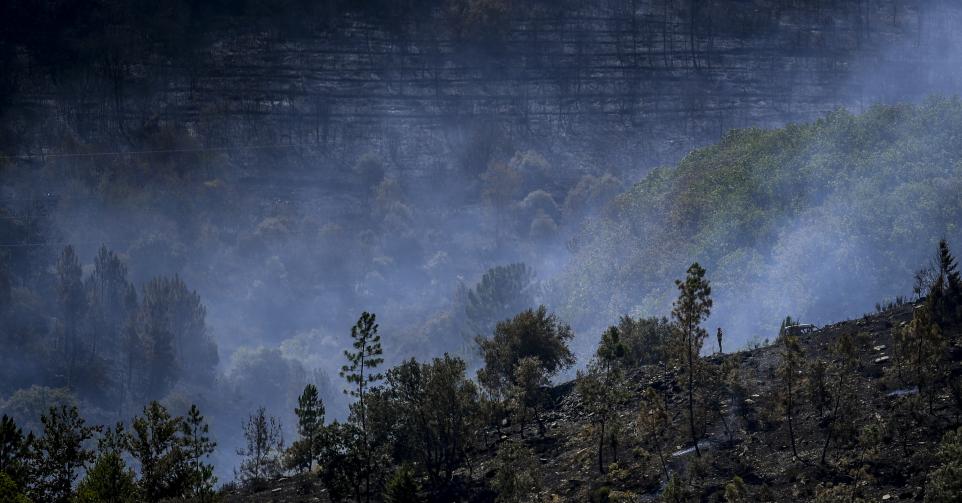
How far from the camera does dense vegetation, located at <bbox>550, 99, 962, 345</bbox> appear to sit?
108m

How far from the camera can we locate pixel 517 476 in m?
51.2

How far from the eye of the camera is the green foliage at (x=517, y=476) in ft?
166

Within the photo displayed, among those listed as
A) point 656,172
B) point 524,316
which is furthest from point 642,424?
point 656,172

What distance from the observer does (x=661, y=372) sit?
223 ft

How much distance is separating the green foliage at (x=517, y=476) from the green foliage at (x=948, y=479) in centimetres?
1557

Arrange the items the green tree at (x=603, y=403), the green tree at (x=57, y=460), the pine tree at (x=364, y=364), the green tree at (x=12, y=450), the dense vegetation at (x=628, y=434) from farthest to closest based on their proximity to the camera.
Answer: the green tree at (x=603, y=403) < the pine tree at (x=364, y=364) < the green tree at (x=57, y=460) < the dense vegetation at (x=628, y=434) < the green tree at (x=12, y=450)

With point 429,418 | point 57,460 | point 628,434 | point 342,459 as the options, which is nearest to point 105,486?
point 57,460

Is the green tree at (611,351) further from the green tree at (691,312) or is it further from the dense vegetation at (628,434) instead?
the green tree at (691,312)

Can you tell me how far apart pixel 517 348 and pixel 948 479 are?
3935 centimetres

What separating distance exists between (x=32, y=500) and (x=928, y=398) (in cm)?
3653

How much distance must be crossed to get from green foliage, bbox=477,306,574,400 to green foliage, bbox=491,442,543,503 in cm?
1665

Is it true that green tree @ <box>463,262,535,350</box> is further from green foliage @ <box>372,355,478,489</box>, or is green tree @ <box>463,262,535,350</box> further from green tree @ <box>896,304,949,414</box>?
green tree @ <box>896,304,949,414</box>

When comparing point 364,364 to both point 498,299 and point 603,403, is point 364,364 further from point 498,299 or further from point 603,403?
point 498,299

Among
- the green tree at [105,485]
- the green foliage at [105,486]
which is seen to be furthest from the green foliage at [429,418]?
the green foliage at [105,486]
